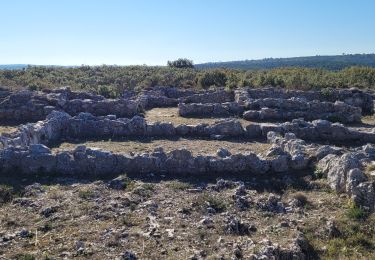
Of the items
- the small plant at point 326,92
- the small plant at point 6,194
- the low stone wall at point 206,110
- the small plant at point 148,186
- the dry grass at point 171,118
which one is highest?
the small plant at point 326,92

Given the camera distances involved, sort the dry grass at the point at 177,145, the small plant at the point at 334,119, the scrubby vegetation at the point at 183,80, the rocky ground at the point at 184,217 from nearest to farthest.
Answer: the rocky ground at the point at 184,217 → the dry grass at the point at 177,145 → the small plant at the point at 334,119 → the scrubby vegetation at the point at 183,80

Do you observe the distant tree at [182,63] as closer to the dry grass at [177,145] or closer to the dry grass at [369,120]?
the dry grass at [369,120]

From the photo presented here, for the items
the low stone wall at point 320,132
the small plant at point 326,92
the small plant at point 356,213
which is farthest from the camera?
the small plant at point 326,92

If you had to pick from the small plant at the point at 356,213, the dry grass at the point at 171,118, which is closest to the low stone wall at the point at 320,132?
the dry grass at the point at 171,118

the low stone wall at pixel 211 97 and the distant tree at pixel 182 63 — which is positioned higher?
the distant tree at pixel 182 63

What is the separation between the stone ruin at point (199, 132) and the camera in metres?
15.9

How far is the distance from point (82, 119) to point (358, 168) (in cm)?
1367

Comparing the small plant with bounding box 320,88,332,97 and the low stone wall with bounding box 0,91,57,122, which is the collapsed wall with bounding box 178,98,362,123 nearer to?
the small plant with bounding box 320,88,332,97

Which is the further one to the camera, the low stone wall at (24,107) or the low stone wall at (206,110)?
the low stone wall at (206,110)

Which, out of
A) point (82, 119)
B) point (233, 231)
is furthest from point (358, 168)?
point (82, 119)

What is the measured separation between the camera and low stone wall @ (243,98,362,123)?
25812 millimetres

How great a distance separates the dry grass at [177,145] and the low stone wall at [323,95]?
10.4 meters

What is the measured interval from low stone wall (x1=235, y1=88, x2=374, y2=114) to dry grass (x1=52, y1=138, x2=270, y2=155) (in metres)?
10.4

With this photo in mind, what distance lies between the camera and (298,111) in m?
26.5
